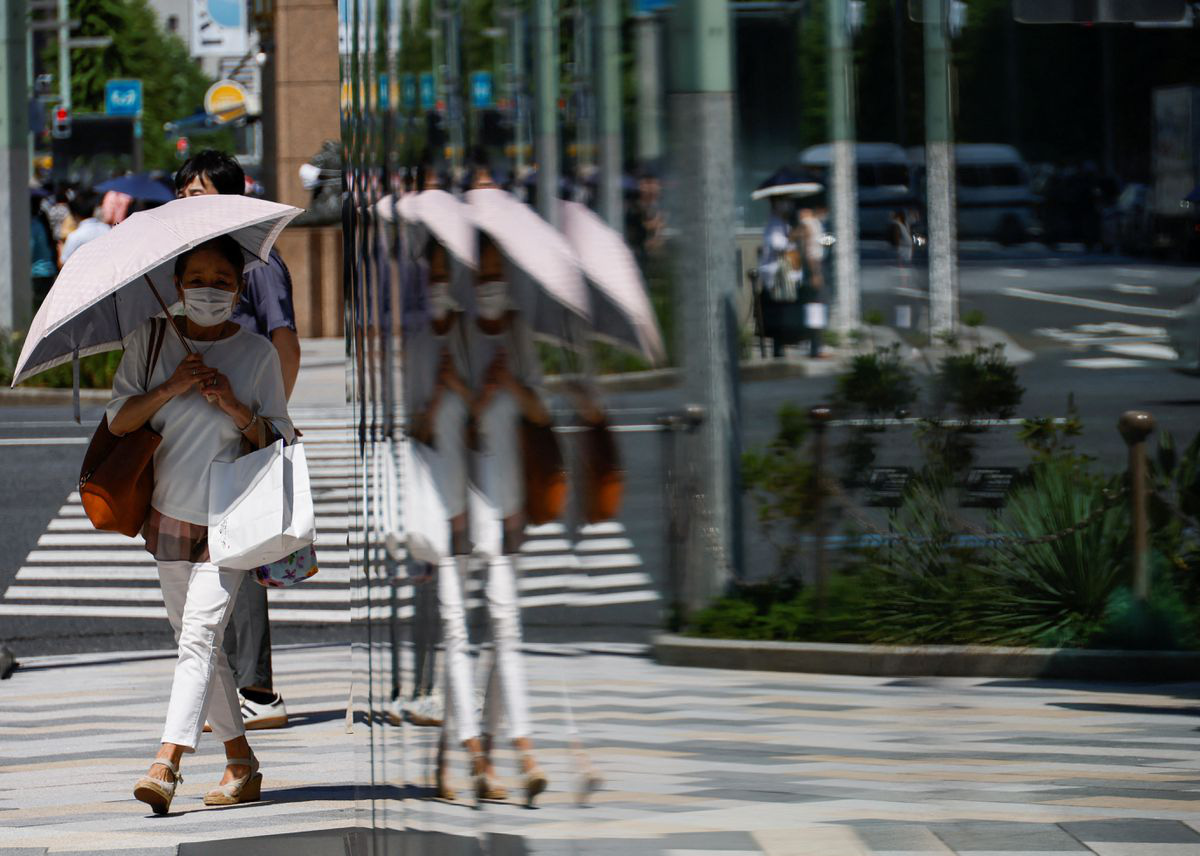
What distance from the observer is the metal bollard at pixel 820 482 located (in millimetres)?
2760

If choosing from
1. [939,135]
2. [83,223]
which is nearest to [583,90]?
[939,135]

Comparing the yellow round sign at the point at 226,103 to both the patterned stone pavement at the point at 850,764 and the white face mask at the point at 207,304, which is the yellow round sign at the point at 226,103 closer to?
the white face mask at the point at 207,304

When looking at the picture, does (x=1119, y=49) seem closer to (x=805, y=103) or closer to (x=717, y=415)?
(x=805, y=103)

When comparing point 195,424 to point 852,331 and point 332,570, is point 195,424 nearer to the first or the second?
point 852,331

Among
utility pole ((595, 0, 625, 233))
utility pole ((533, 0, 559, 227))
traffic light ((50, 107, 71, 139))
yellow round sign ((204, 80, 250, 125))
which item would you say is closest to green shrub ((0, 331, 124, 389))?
utility pole ((533, 0, 559, 227))

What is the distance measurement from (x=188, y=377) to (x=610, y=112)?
2676 mm

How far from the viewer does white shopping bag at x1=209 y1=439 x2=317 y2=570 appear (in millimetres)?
5117

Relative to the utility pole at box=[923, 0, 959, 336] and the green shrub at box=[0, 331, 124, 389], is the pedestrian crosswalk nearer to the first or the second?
the utility pole at box=[923, 0, 959, 336]

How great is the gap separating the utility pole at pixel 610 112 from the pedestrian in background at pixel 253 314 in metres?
3.32

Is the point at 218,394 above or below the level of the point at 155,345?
below

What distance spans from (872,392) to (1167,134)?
52cm

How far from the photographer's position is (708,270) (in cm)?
270

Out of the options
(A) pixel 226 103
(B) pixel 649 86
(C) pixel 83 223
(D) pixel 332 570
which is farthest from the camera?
(A) pixel 226 103

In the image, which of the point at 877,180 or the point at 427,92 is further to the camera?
the point at 427,92
